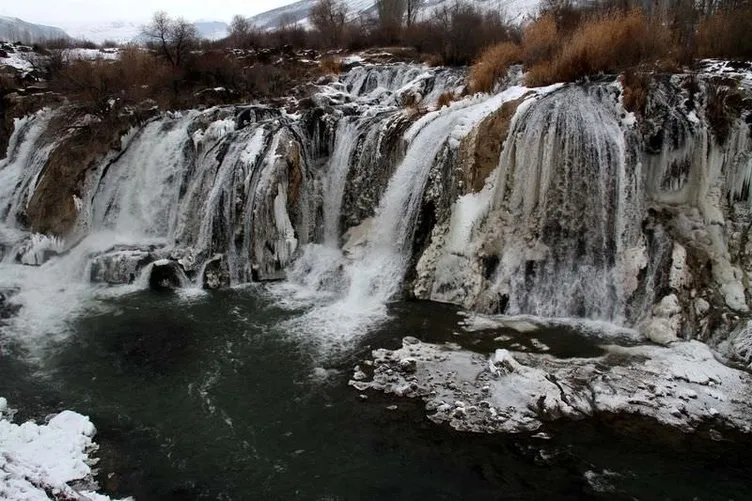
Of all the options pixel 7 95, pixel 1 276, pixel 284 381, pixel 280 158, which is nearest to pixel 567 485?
pixel 284 381

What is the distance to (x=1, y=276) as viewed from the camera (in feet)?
41.7

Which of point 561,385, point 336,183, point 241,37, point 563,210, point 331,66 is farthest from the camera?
point 241,37

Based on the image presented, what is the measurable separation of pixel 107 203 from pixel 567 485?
43.1 feet

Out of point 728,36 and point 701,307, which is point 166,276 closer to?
point 701,307

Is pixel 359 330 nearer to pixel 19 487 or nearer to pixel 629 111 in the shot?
pixel 19 487

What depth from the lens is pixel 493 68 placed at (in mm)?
14680

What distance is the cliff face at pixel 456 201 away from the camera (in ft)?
34.0

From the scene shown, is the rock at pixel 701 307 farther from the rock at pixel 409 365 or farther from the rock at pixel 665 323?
the rock at pixel 409 365

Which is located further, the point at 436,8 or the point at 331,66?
the point at 436,8

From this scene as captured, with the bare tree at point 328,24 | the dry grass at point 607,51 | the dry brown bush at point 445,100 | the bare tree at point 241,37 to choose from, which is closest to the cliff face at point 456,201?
the dry brown bush at point 445,100

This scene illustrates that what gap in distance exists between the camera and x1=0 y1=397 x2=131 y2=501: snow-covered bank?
5648 mm

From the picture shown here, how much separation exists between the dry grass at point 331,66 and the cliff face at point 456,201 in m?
7.85

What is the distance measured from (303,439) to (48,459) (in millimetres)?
3023

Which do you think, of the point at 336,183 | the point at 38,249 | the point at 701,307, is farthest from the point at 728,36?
the point at 38,249
